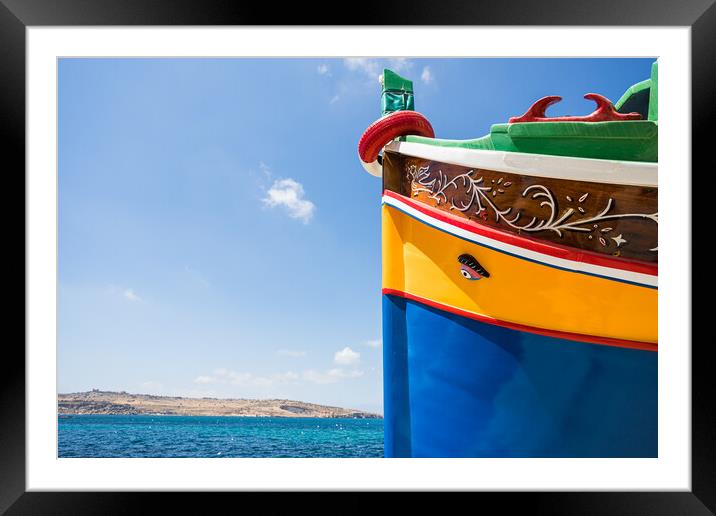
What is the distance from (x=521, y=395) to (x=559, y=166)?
106 cm

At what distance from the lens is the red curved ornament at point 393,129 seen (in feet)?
9.73

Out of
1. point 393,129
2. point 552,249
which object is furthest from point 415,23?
point 393,129

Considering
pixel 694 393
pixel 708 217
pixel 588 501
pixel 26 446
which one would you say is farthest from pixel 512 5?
pixel 26 446

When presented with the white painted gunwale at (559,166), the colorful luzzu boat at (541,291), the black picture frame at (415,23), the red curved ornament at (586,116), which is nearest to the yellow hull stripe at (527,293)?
the colorful luzzu boat at (541,291)

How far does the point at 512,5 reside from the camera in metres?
1.56

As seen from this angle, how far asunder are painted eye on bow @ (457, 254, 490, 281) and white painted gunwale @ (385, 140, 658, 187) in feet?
1.48

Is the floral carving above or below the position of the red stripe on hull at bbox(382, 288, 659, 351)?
above

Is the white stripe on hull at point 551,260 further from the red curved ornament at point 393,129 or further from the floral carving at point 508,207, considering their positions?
the red curved ornament at point 393,129

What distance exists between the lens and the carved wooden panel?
6.81 ft

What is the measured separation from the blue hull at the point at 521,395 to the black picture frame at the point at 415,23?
510mm

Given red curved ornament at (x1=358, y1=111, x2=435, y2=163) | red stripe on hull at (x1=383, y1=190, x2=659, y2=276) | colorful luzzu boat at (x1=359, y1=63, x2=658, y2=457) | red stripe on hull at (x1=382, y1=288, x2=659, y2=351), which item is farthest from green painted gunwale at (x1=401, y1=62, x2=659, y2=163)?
red stripe on hull at (x1=382, y1=288, x2=659, y2=351)

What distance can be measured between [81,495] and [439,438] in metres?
1.61

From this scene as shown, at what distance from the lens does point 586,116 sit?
7.12ft

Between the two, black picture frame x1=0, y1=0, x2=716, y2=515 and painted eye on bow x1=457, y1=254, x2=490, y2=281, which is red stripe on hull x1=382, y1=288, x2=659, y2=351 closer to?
painted eye on bow x1=457, y1=254, x2=490, y2=281
